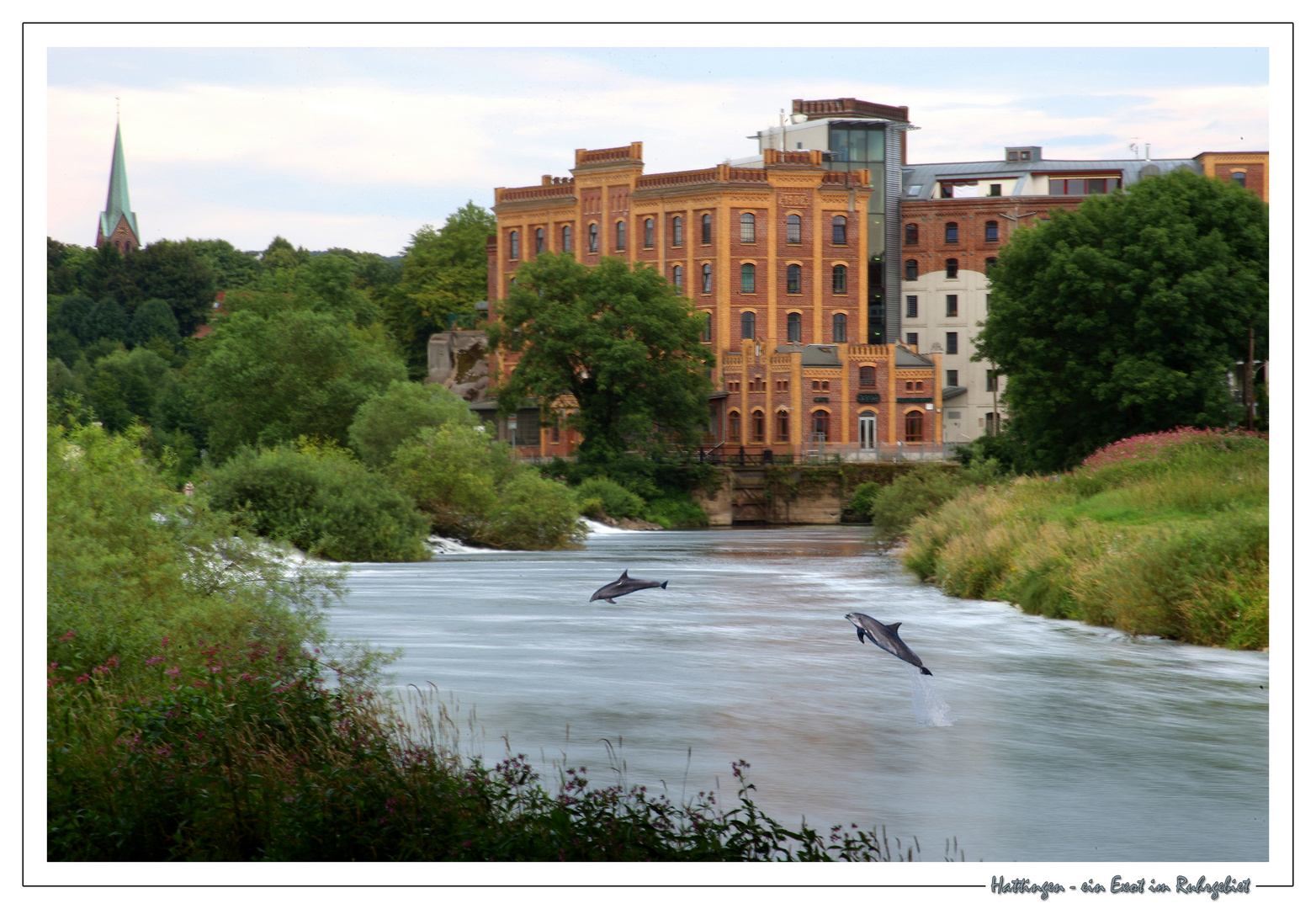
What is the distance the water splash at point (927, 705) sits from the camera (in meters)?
15.0

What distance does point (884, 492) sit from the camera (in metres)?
44.3

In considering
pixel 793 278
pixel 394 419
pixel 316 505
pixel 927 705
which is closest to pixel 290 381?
pixel 394 419

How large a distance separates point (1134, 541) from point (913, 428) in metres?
56.1

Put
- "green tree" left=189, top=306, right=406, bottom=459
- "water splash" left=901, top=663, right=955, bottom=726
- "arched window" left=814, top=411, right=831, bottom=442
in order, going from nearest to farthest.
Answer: "water splash" left=901, top=663, right=955, bottom=726
"green tree" left=189, top=306, right=406, bottom=459
"arched window" left=814, top=411, right=831, bottom=442

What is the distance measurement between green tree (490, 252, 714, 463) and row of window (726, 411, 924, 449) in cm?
507

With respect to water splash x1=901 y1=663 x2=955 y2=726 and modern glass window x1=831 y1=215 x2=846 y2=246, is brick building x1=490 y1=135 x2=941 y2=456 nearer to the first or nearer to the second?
modern glass window x1=831 y1=215 x2=846 y2=246

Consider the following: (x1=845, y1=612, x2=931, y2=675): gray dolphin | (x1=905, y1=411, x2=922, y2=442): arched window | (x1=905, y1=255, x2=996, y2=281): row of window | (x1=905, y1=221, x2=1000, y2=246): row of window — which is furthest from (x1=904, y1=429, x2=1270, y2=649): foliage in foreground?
(x1=905, y1=221, x2=1000, y2=246): row of window

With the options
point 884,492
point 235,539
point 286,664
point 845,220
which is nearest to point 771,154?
point 845,220

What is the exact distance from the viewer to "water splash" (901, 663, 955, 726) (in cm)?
1504

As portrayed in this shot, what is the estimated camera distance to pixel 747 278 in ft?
257

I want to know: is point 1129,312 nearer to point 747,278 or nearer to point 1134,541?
point 1134,541

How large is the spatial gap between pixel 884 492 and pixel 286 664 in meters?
34.0

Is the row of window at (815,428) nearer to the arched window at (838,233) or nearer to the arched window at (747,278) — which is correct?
the arched window at (747,278)
